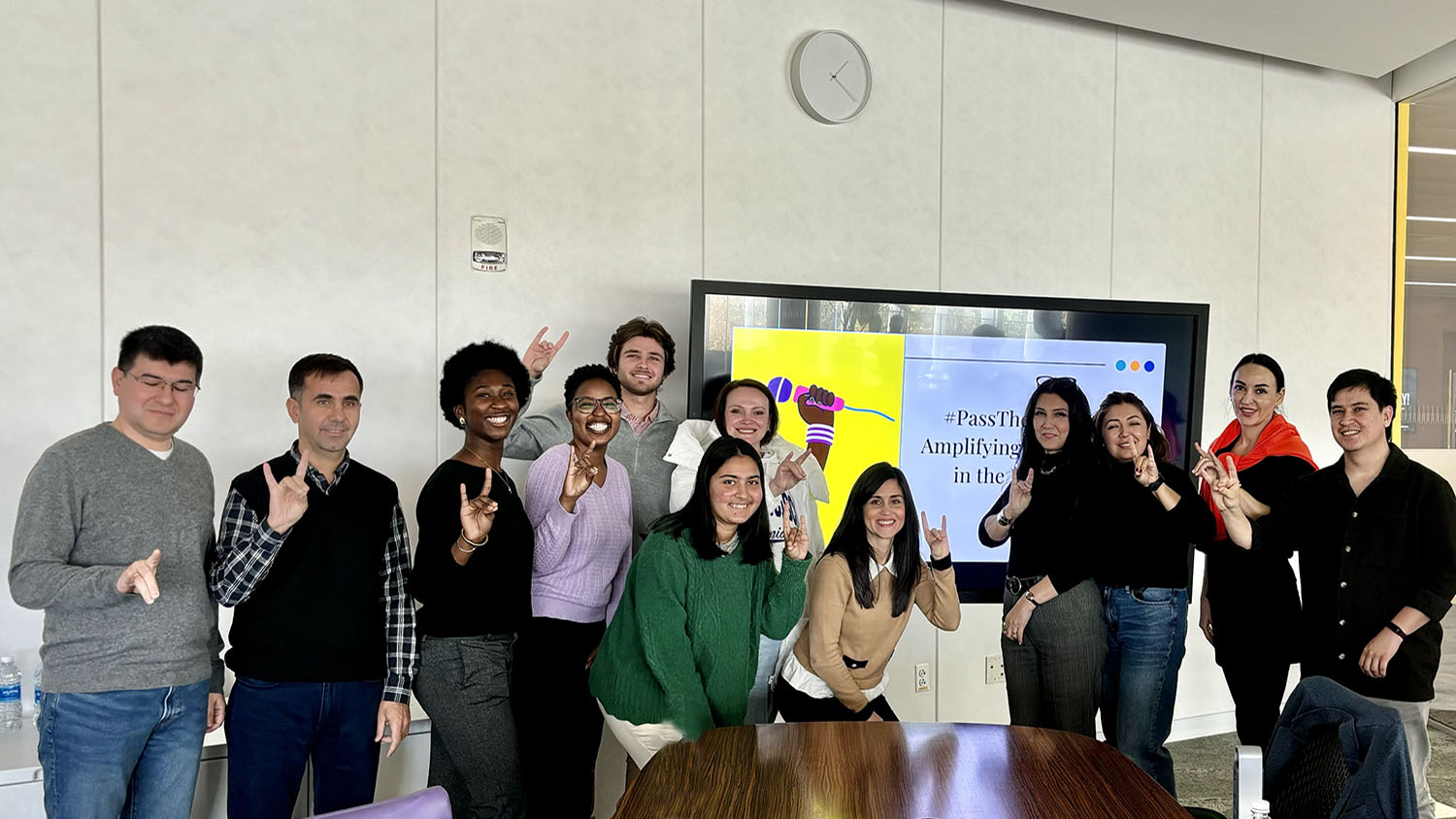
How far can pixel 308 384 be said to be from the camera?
98.3 inches

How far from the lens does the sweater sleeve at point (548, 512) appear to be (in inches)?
116

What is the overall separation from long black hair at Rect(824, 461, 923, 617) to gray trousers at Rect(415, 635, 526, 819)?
1.03 metres

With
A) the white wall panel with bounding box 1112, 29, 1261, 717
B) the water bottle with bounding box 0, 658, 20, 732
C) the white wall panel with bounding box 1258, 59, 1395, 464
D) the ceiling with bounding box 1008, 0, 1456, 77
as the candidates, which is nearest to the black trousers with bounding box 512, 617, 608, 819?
the water bottle with bounding box 0, 658, 20, 732

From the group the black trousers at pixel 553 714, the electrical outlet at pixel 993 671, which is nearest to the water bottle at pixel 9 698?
the black trousers at pixel 553 714

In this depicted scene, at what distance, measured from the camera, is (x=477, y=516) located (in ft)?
8.43

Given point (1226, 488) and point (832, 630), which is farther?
point (1226, 488)

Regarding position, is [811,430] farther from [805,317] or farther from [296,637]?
[296,637]

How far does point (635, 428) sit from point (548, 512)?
0.52 m

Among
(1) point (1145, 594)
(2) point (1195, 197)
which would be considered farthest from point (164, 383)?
(2) point (1195, 197)

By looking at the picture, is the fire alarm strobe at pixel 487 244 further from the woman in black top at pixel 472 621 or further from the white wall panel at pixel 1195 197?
the white wall panel at pixel 1195 197

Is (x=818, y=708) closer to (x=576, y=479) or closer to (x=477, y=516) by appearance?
(x=576, y=479)

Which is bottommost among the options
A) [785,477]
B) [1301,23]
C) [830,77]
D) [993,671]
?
[993,671]

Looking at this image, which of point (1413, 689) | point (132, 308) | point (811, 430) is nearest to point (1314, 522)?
point (1413, 689)

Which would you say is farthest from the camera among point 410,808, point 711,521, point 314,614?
point 711,521
